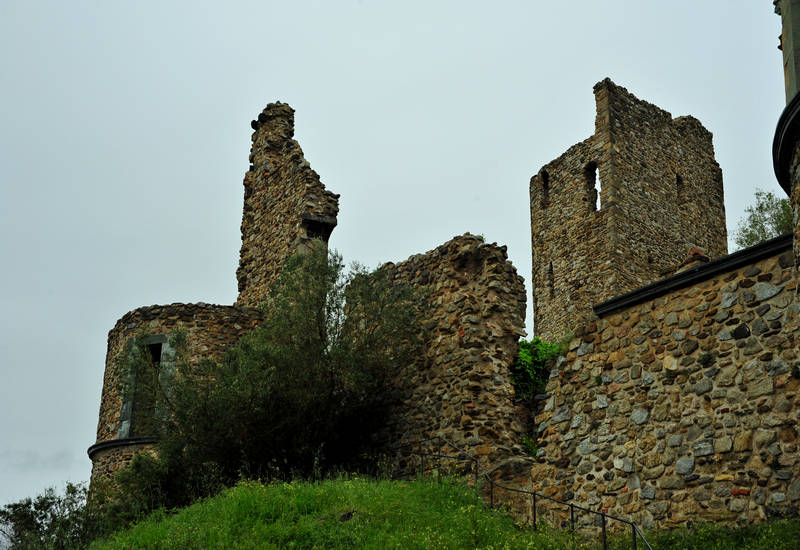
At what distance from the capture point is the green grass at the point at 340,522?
978cm

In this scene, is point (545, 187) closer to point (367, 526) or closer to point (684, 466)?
point (684, 466)

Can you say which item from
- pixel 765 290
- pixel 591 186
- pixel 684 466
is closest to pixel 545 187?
pixel 591 186

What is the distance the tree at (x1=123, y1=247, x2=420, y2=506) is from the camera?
44.7ft

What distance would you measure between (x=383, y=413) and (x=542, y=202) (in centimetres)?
1762

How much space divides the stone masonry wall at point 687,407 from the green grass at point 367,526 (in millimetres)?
483

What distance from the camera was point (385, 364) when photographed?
14273 mm

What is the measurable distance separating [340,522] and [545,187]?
2246 centimetres

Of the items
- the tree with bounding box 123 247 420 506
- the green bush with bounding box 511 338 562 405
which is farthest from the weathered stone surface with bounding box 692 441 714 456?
the green bush with bounding box 511 338 562 405

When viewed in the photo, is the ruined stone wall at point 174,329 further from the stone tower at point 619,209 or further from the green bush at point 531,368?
the stone tower at point 619,209

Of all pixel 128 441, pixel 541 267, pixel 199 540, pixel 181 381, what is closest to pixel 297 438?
pixel 181 381

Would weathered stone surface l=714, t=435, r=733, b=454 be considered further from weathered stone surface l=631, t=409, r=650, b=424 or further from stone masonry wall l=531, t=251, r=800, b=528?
weathered stone surface l=631, t=409, r=650, b=424

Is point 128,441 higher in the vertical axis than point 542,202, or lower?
lower

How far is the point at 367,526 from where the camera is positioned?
10.1 m

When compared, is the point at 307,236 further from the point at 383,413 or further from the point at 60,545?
the point at 60,545
